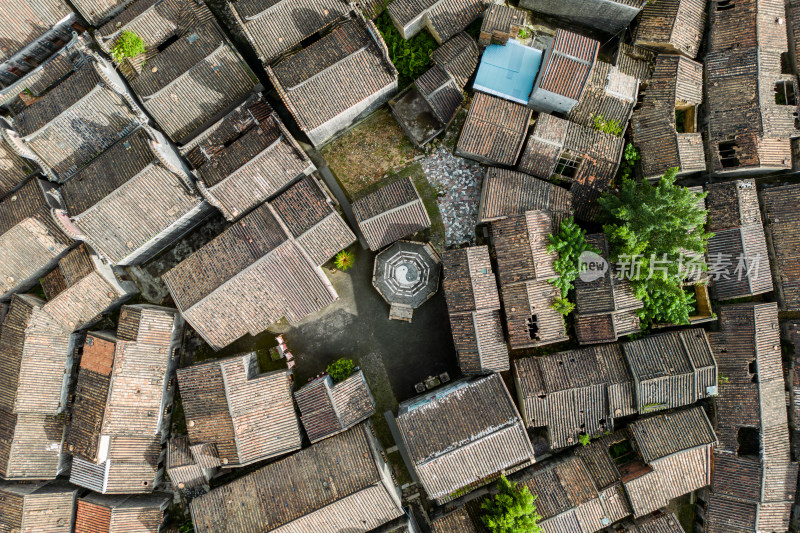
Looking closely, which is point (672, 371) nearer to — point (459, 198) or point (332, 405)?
point (459, 198)

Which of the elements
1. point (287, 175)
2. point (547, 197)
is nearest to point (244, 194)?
point (287, 175)

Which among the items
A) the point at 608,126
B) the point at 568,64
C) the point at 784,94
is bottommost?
the point at 608,126

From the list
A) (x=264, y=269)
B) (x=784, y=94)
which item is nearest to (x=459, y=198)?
(x=264, y=269)

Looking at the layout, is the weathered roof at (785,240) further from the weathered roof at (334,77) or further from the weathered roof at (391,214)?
the weathered roof at (334,77)

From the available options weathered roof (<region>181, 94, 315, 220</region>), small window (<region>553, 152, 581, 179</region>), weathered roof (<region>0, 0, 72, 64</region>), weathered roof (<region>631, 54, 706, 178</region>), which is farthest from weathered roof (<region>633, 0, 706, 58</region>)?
weathered roof (<region>0, 0, 72, 64</region>)

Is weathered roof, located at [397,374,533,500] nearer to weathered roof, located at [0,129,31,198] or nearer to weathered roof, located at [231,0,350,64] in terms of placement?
weathered roof, located at [231,0,350,64]

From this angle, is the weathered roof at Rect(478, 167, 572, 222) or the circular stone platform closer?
the weathered roof at Rect(478, 167, 572, 222)
